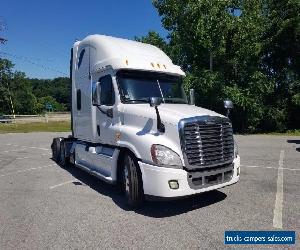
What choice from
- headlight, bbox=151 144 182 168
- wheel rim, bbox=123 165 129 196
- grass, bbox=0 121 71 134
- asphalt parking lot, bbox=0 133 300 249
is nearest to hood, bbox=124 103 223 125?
headlight, bbox=151 144 182 168

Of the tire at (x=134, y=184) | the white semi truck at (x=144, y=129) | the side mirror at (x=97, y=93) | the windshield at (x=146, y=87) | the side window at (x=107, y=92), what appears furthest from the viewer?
the side mirror at (x=97, y=93)

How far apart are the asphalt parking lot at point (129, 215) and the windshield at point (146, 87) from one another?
7.38ft

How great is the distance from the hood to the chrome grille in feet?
0.87

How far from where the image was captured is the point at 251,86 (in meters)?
27.5

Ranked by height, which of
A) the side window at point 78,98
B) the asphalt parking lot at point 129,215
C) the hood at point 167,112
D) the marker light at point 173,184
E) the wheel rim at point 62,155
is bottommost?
the asphalt parking lot at point 129,215

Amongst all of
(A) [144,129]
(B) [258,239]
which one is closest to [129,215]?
(A) [144,129]

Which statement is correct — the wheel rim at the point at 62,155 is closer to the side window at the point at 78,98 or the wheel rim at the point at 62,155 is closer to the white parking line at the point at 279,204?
the side window at the point at 78,98

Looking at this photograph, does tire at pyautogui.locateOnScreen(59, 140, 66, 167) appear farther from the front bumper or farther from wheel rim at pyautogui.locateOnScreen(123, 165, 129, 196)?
the front bumper

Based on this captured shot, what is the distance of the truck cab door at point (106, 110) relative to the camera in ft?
27.3

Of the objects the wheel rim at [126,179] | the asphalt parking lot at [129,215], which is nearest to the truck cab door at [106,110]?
the wheel rim at [126,179]

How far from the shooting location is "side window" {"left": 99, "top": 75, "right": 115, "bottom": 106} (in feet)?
27.3

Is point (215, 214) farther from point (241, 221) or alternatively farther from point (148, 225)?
point (148, 225)

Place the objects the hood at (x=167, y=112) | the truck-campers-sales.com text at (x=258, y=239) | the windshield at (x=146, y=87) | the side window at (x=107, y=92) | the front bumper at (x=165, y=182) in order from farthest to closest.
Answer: the side window at (x=107, y=92) → the windshield at (x=146, y=87) → the hood at (x=167, y=112) → the front bumper at (x=165, y=182) → the truck-campers-sales.com text at (x=258, y=239)

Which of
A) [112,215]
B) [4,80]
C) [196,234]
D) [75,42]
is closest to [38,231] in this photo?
[112,215]
